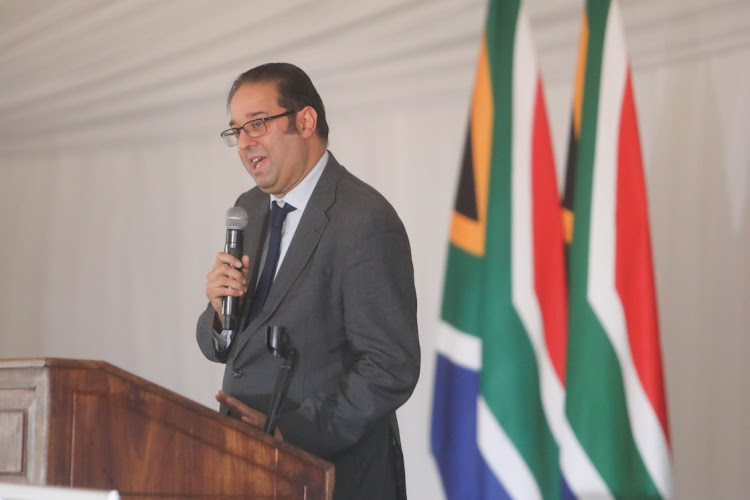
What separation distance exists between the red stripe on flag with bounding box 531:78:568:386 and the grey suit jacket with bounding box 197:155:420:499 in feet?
1.21

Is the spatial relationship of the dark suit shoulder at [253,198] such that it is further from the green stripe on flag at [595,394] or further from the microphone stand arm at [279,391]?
the green stripe on flag at [595,394]

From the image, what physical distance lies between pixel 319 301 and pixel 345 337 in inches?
4.3

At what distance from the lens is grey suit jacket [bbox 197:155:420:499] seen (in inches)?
91.2

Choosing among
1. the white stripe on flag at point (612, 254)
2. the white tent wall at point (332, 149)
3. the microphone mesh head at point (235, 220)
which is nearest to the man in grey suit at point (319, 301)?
the microphone mesh head at point (235, 220)

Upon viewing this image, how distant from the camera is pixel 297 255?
8.09ft

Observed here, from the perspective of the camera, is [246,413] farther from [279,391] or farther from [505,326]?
[505,326]

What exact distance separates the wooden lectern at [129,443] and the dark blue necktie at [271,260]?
542 millimetres

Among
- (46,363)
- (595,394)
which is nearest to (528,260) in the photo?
(595,394)

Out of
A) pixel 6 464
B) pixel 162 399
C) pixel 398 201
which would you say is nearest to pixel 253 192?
pixel 162 399

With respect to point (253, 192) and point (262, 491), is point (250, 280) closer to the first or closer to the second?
point (253, 192)

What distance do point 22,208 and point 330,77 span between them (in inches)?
88.9

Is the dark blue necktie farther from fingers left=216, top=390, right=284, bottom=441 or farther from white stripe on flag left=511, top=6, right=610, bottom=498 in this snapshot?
Result: white stripe on flag left=511, top=6, right=610, bottom=498

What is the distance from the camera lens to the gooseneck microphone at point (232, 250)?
2.42 m

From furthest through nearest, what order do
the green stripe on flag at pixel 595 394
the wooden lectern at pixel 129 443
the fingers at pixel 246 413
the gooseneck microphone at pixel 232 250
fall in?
the gooseneck microphone at pixel 232 250, the fingers at pixel 246 413, the green stripe on flag at pixel 595 394, the wooden lectern at pixel 129 443
